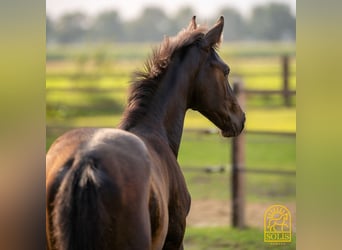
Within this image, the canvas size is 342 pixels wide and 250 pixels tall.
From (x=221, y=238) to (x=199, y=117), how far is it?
3979mm

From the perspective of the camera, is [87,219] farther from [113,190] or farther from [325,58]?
[325,58]

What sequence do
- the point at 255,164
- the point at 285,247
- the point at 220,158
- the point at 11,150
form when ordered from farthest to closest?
1. the point at 220,158
2. the point at 255,164
3. the point at 285,247
4. the point at 11,150

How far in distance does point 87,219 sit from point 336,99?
4.90ft

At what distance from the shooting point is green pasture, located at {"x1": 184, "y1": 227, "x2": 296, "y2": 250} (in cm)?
578

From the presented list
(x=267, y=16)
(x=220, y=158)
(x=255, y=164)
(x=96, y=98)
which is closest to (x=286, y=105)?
(x=267, y=16)

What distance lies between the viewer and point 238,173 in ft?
22.8

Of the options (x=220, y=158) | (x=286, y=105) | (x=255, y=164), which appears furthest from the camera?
(x=220, y=158)

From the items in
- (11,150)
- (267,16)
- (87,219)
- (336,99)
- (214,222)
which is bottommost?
(214,222)

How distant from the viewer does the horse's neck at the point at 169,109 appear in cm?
378

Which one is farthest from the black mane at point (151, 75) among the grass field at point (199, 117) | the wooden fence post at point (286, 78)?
the wooden fence post at point (286, 78)

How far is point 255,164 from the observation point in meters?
8.94

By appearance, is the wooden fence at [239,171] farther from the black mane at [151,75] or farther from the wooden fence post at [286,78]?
the black mane at [151,75]

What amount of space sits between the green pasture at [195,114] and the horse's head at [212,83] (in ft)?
3.91

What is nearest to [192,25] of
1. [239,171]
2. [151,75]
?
[151,75]
